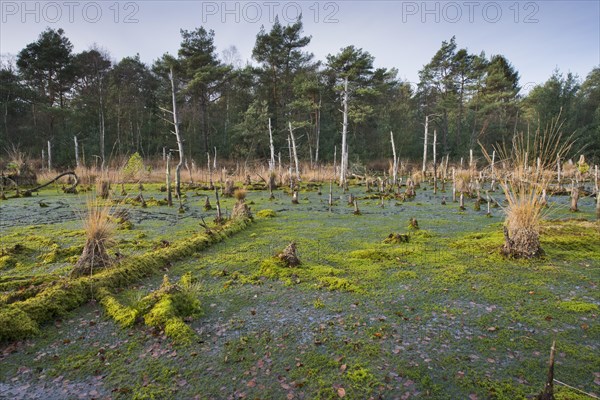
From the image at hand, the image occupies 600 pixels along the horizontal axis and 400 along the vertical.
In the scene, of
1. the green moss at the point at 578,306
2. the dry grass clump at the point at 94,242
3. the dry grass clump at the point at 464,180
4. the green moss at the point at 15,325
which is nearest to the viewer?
the green moss at the point at 15,325

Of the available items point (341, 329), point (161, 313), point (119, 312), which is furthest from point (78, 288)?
point (341, 329)

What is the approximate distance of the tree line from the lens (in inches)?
981

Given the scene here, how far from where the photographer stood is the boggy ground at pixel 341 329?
7.26ft

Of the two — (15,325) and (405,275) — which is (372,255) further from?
(15,325)

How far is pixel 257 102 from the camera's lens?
2573 centimetres

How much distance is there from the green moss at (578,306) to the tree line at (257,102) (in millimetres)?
20701

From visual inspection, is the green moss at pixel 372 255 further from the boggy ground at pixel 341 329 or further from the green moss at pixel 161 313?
the green moss at pixel 161 313

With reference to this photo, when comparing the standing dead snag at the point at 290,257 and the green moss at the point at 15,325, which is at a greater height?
the standing dead snag at the point at 290,257

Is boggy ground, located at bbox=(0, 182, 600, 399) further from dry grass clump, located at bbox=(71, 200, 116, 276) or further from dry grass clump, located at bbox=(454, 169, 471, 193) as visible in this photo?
dry grass clump, located at bbox=(454, 169, 471, 193)

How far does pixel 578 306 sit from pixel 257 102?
24685 mm

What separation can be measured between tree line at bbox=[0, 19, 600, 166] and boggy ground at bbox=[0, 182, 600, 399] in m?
19.6

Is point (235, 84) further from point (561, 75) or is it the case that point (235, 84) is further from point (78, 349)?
point (78, 349)

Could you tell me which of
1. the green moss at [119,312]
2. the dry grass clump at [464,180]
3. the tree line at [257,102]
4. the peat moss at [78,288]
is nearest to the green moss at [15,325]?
the peat moss at [78,288]

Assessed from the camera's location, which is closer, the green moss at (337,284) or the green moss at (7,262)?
the green moss at (337,284)
